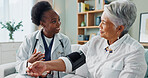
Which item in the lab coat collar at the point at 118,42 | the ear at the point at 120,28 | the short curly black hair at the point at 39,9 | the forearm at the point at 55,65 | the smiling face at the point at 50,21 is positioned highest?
the short curly black hair at the point at 39,9

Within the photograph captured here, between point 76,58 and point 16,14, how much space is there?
121 inches

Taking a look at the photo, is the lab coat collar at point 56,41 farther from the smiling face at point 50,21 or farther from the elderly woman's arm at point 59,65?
the elderly woman's arm at point 59,65

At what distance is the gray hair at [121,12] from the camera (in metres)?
0.89

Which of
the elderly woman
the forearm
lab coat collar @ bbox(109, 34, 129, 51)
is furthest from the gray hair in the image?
the forearm

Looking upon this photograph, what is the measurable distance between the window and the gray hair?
3.13m

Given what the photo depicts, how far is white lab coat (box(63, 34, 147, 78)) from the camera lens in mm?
856

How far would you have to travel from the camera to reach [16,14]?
139 inches

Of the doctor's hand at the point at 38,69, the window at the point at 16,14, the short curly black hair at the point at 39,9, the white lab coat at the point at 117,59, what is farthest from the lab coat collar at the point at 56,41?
the window at the point at 16,14

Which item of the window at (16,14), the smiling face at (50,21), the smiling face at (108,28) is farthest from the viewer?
the window at (16,14)

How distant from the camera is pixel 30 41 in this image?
1597 millimetres

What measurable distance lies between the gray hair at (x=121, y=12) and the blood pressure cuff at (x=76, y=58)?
0.39 meters

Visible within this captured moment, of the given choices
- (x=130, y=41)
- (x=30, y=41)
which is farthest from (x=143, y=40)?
(x=30, y=41)

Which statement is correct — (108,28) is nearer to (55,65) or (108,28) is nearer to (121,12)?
(121,12)

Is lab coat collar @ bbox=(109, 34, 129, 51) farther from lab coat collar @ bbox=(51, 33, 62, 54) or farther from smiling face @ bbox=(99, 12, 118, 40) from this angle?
lab coat collar @ bbox=(51, 33, 62, 54)
